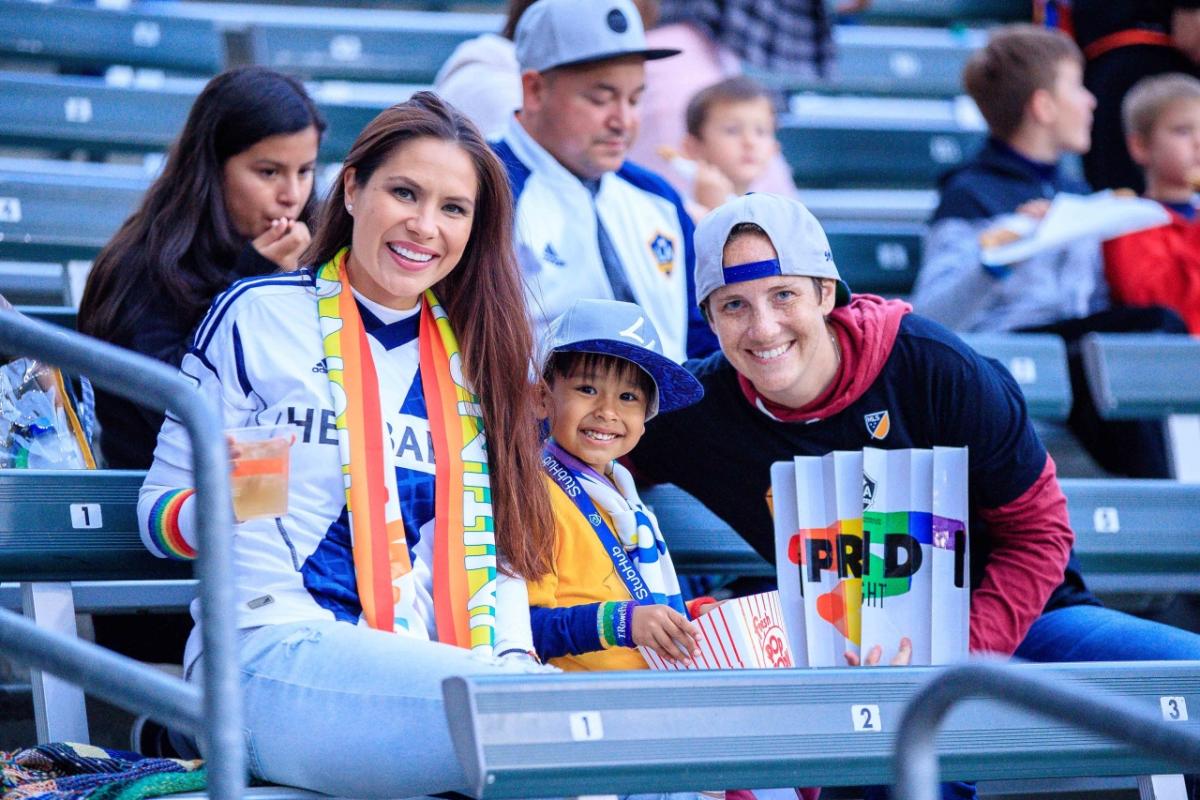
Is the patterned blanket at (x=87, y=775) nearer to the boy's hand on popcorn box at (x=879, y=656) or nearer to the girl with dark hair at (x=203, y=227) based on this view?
the girl with dark hair at (x=203, y=227)

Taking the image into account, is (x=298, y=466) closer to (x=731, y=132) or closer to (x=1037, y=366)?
(x=1037, y=366)

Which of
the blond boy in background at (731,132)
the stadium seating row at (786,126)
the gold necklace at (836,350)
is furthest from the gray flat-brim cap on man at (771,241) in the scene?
the stadium seating row at (786,126)

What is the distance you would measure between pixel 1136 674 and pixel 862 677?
0.48 metres

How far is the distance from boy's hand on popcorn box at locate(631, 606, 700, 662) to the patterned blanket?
67 centimetres

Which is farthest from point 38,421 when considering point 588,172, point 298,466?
point 588,172

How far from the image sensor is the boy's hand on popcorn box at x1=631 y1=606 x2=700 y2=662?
2.38m

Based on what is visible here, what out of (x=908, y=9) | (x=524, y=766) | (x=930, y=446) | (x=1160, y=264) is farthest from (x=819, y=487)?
(x=908, y=9)

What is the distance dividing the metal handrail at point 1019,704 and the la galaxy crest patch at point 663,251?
2047mm

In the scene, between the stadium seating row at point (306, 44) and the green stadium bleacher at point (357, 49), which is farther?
the green stadium bleacher at point (357, 49)

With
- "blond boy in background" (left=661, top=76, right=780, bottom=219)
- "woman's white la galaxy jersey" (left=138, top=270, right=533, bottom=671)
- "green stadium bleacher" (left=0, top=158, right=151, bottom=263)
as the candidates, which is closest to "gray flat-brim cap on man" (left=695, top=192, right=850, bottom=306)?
"woman's white la galaxy jersey" (left=138, top=270, right=533, bottom=671)

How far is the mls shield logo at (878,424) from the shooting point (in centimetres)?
281

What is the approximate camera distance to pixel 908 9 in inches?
277

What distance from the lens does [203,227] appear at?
3.17 meters

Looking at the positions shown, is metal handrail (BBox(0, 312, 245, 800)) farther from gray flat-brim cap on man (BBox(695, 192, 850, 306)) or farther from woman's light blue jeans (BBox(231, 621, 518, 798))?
gray flat-brim cap on man (BBox(695, 192, 850, 306))
